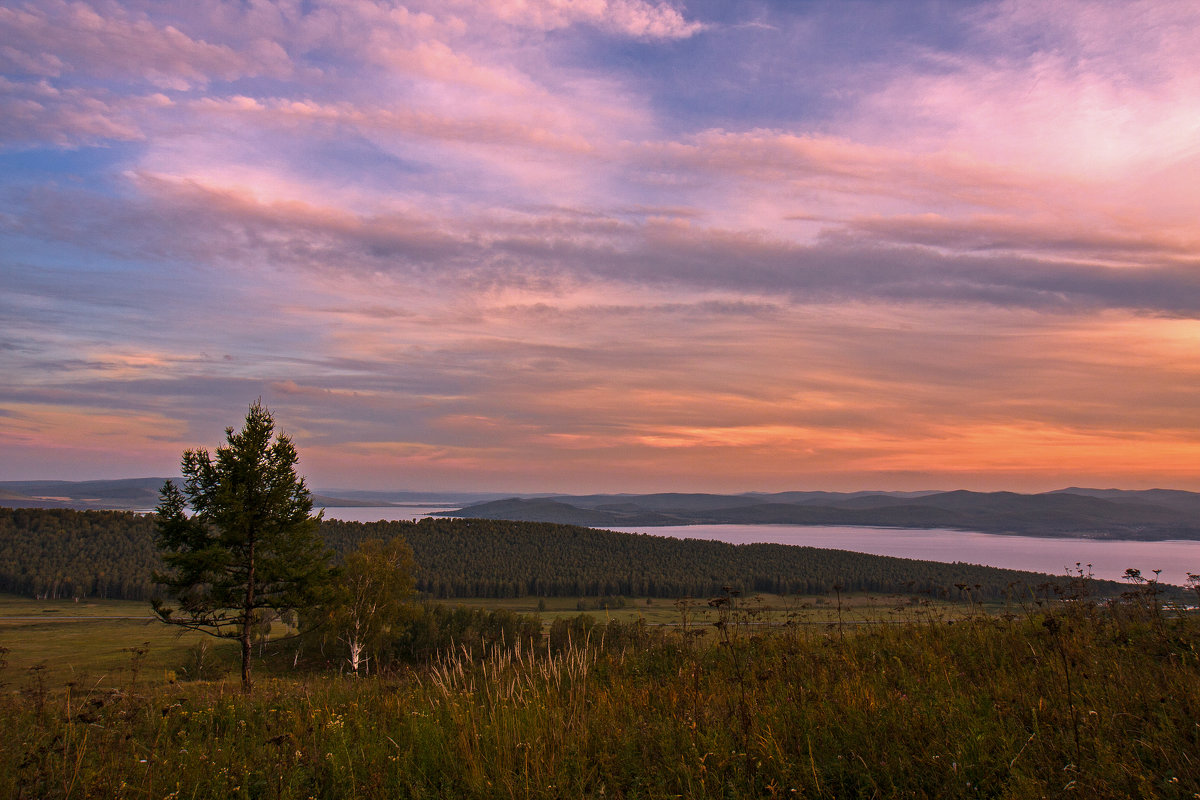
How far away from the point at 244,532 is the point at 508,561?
124 m

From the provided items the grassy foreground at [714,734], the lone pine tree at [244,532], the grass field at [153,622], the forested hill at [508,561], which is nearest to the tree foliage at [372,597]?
the grass field at [153,622]

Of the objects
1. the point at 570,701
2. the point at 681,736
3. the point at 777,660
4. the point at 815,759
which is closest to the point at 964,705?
the point at 815,759

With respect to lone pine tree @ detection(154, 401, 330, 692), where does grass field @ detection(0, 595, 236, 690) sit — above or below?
below

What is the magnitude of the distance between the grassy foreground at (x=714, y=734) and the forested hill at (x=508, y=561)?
109 meters

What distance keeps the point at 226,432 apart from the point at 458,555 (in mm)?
126902

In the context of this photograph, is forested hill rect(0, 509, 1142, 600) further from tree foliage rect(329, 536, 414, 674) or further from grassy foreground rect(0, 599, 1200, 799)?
grassy foreground rect(0, 599, 1200, 799)

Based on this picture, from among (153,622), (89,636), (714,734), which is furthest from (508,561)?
(714,734)

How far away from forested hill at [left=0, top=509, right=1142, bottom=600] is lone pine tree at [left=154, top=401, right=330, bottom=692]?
88231 millimetres

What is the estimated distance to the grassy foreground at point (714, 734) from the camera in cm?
444

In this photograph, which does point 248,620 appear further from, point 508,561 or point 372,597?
point 508,561

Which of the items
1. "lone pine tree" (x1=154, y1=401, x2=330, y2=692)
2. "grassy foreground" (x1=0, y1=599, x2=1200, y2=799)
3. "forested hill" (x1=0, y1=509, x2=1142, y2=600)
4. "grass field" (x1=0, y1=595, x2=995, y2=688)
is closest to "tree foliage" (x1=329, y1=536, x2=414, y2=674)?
"grass field" (x1=0, y1=595, x2=995, y2=688)

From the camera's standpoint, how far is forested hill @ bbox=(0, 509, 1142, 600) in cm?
12456

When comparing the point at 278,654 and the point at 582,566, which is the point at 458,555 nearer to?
the point at 582,566

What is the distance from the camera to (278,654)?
65.8 metres
